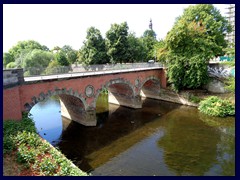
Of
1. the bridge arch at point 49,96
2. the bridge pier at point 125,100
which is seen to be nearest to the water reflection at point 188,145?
the bridge pier at point 125,100

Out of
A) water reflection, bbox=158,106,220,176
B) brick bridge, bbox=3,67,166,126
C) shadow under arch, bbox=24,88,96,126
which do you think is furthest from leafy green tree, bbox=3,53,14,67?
water reflection, bbox=158,106,220,176

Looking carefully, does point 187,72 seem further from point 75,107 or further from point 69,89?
point 69,89

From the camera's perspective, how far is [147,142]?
17938mm

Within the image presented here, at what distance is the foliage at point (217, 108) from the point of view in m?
23.9

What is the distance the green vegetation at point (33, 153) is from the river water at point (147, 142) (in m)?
3.36

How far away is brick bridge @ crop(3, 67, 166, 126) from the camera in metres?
15.3

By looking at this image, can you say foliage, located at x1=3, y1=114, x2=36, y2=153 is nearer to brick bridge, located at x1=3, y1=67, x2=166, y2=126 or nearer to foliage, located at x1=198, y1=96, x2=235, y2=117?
brick bridge, located at x1=3, y1=67, x2=166, y2=126

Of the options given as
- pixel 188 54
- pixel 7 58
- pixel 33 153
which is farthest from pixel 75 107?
pixel 7 58

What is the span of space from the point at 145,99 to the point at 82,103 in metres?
15.3

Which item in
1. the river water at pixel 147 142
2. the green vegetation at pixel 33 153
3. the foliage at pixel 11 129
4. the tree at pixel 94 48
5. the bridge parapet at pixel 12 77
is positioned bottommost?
the river water at pixel 147 142

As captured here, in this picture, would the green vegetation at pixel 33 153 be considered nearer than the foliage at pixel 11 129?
Yes

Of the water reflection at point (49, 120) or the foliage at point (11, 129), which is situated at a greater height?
the foliage at point (11, 129)

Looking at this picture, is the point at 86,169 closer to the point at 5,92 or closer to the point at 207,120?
the point at 5,92

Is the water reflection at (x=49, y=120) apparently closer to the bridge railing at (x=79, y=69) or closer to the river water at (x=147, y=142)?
the river water at (x=147, y=142)
